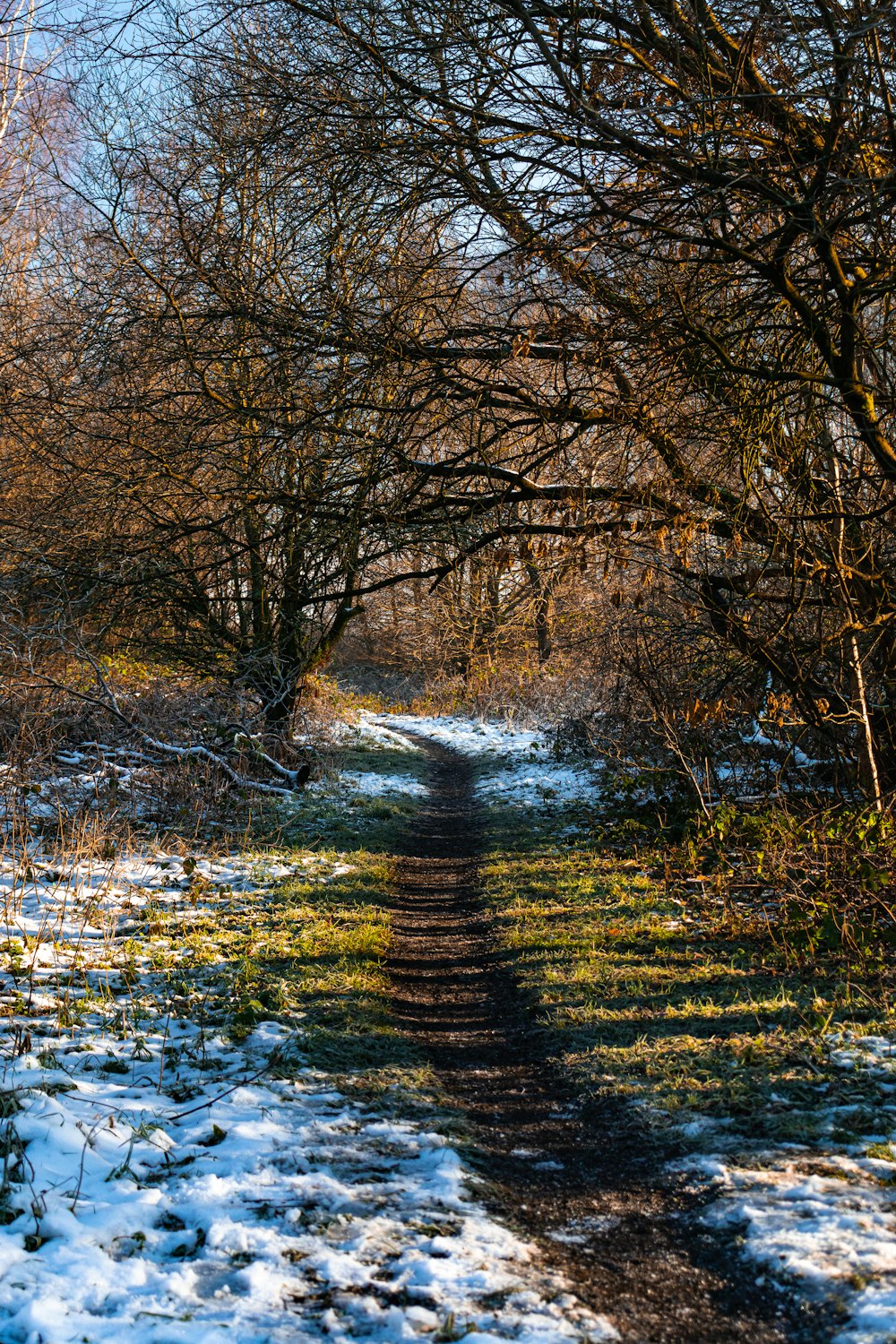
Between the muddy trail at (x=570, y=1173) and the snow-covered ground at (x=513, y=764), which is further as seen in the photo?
the snow-covered ground at (x=513, y=764)

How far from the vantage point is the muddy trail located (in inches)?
111

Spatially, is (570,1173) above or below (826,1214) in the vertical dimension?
below

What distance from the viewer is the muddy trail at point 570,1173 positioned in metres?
2.81

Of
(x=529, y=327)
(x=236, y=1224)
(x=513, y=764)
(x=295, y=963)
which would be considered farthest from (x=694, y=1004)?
(x=513, y=764)

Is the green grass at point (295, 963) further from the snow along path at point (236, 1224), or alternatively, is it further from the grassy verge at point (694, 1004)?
the grassy verge at point (694, 1004)

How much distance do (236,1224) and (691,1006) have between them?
9.54ft

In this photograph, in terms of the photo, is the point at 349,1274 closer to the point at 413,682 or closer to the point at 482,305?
the point at 482,305

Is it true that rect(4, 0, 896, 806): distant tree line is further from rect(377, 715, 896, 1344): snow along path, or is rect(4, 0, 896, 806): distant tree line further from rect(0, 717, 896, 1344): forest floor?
rect(377, 715, 896, 1344): snow along path

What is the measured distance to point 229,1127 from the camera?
389 cm

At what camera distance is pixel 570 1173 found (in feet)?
12.5

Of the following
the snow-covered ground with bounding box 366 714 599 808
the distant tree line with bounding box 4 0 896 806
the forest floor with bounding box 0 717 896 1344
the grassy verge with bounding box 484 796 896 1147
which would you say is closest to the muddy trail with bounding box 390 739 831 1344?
the forest floor with bounding box 0 717 896 1344

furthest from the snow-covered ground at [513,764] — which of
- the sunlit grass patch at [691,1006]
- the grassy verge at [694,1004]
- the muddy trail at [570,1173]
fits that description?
the muddy trail at [570,1173]

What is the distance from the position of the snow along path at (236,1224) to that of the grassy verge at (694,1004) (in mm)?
1203

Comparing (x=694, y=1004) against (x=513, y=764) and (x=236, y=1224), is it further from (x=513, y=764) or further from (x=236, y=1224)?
(x=513, y=764)
